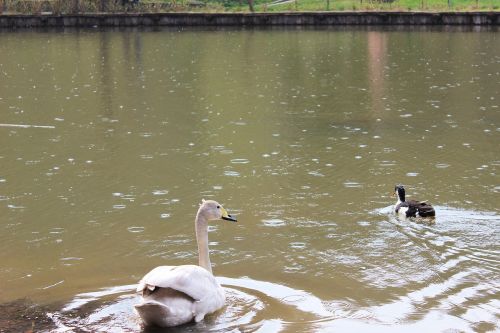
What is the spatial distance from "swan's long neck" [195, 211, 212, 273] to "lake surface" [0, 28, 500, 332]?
1.72 feet

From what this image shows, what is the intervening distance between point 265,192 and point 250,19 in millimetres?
37401

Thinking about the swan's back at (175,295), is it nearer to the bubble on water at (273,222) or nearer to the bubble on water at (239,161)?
the bubble on water at (273,222)

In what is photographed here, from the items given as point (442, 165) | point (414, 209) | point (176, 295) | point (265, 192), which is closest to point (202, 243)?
point (176, 295)

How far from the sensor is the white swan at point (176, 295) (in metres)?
7.65

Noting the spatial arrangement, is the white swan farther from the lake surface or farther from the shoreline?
the shoreline

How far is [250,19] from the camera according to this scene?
49844mm

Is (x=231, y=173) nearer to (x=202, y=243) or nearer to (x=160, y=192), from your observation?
(x=160, y=192)

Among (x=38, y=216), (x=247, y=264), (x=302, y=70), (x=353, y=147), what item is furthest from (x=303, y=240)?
(x=302, y=70)

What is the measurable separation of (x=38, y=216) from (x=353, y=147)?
6.70m

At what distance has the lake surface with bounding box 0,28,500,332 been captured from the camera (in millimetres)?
9109

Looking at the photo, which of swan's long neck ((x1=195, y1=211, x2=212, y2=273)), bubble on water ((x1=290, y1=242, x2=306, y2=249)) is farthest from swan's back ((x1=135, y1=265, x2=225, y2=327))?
bubble on water ((x1=290, y1=242, x2=306, y2=249))

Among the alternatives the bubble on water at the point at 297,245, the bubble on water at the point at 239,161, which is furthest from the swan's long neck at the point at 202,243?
the bubble on water at the point at 239,161

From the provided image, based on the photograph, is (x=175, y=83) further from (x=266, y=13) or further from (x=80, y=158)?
(x=266, y=13)

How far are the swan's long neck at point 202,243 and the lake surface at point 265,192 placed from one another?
52 centimetres
